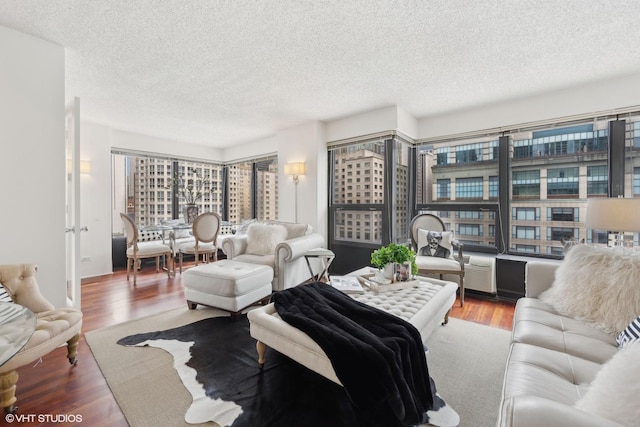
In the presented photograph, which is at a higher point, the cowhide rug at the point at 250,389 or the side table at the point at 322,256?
the side table at the point at 322,256

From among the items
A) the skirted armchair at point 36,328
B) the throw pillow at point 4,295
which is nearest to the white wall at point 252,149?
the skirted armchair at point 36,328

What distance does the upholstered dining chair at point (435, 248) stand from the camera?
3.24 m

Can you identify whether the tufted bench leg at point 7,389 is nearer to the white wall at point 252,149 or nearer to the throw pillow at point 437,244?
the throw pillow at point 437,244

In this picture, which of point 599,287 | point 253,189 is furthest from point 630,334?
point 253,189

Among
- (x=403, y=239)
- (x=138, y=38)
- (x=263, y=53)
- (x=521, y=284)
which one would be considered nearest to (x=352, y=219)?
(x=403, y=239)

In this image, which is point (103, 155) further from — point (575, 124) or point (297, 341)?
point (575, 124)

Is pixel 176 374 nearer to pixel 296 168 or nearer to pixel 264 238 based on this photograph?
pixel 264 238

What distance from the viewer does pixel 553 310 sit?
6.22ft

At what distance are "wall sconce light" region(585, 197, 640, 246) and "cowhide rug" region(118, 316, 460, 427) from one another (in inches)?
76.4

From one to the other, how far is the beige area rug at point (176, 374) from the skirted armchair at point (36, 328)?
38cm

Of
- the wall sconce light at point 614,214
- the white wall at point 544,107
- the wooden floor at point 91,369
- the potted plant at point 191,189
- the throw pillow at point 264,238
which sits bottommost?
the wooden floor at point 91,369

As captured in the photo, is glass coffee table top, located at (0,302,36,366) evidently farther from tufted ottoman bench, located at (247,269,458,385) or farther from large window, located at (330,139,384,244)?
large window, located at (330,139,384,244)

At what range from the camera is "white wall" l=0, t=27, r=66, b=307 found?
2.18m

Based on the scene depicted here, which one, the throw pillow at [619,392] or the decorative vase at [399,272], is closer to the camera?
the throw pillow at [619,392]
